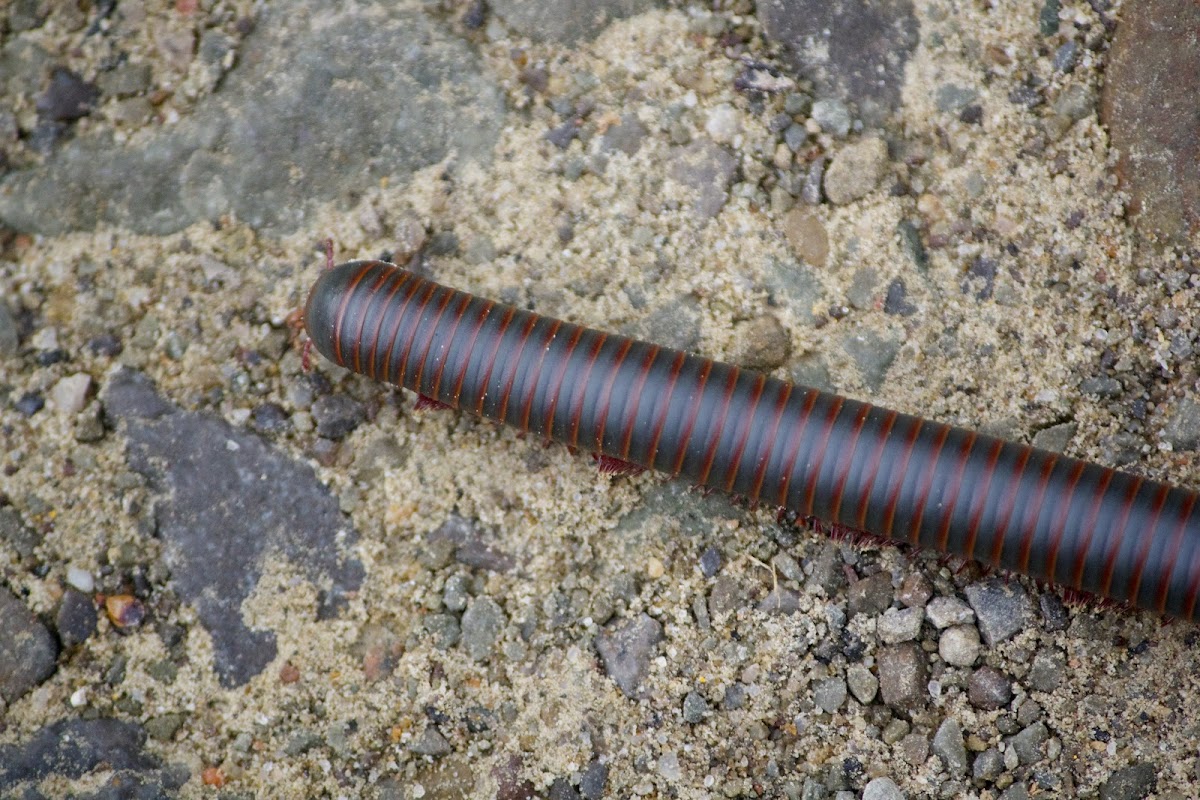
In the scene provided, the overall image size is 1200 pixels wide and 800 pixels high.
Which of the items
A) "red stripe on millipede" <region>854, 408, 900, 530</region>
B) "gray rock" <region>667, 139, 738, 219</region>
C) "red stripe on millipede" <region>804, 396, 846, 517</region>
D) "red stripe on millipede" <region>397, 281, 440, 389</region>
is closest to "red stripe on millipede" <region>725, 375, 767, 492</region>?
"red stripe on millipede" <region>804, 396, 846, 517</region>

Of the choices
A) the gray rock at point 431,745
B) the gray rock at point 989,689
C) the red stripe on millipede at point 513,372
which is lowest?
the gray rock at point 431,745

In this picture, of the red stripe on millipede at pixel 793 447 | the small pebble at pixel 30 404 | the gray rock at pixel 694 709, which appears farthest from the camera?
the small pebble at pixel 30 404

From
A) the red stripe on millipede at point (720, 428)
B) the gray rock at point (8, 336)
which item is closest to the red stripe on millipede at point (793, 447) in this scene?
the red stripe on millipede at point (720, 428)

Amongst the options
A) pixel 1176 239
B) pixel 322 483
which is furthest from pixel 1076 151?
pixel 322 483

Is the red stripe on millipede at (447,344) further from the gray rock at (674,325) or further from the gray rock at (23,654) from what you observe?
the gray rock at (23,654)

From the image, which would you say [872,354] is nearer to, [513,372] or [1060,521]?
[1060,521]

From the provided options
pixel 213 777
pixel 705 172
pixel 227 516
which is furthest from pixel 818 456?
pixel 213 777

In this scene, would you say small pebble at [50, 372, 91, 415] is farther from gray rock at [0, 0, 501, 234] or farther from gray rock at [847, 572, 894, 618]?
gray rock at [847, 572, 894, 618]
